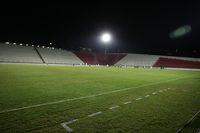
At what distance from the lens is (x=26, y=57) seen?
2456 inches

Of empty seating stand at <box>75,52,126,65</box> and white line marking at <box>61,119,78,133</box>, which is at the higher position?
empty seating stand at <box>75,52,126,65</box>

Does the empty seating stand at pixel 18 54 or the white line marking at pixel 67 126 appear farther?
the empty seating stand at pixel 18 54

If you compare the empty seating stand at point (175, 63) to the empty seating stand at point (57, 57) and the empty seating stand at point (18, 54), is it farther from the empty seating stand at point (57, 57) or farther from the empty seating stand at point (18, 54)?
the empty seating stand at point (18, 54)

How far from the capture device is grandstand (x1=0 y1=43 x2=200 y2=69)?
2413 inches

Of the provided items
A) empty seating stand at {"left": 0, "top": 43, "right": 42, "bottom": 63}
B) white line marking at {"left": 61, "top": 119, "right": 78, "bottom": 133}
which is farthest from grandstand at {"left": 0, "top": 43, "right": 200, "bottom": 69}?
white line marking at {"left": 61, "top": 119, "right": 78, "bottom": 133}

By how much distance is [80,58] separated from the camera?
82500 millimetres

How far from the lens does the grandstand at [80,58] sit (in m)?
61.3

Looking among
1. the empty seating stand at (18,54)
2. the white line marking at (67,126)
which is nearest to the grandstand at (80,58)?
the empty seating stand at (18,54)

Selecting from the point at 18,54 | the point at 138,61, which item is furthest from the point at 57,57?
the point at 138,61

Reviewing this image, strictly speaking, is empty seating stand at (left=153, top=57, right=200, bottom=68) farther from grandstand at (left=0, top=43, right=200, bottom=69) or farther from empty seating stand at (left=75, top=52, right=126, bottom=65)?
empty seating stand at (left=75, top=52, right=126, bottom=65)

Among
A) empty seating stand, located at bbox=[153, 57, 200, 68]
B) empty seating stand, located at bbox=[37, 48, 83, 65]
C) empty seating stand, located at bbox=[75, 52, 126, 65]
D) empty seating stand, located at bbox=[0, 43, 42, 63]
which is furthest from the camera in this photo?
empty seating stand, located at bbox=[75, 52, 126, 65]

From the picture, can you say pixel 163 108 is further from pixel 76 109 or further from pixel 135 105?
pixel 76 109

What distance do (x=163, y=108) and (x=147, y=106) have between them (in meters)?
0.67

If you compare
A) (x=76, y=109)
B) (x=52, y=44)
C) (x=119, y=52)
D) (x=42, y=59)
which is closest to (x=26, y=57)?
(x=42, y=59)
